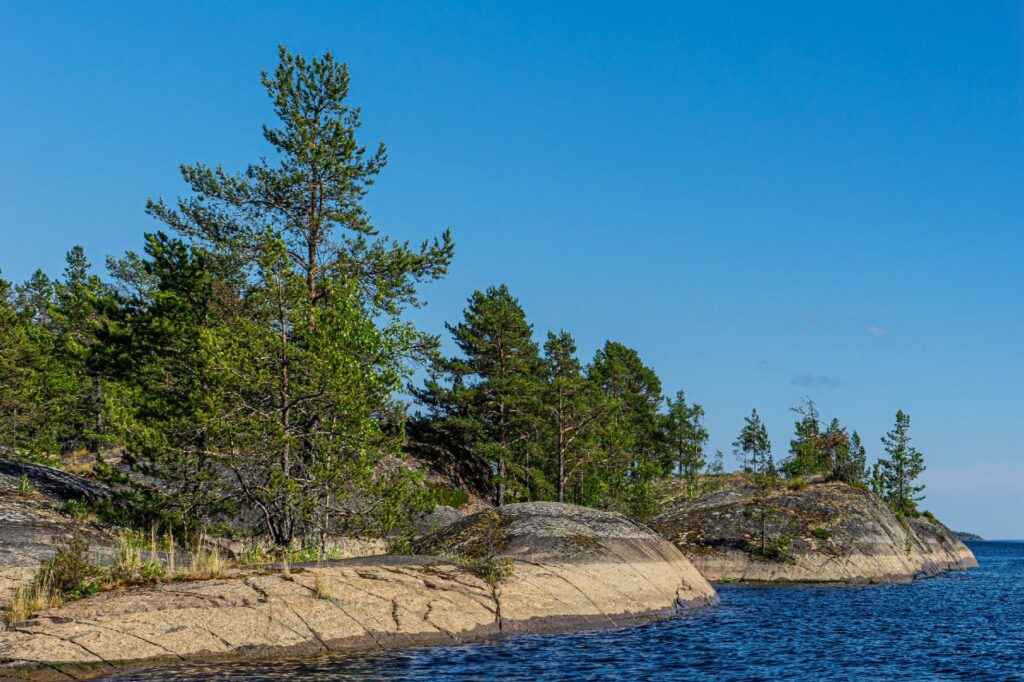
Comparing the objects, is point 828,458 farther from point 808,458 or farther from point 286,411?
point 286,411

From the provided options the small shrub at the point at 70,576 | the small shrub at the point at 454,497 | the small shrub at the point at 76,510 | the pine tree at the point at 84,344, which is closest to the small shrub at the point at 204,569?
the small shrub at the point at 70,576

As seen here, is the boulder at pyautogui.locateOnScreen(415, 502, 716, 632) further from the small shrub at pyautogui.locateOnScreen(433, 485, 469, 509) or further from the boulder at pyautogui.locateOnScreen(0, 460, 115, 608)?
the small shrub at pyautogui.locateOnScreen(433, 485, 469, 509)

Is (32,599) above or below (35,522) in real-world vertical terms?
below

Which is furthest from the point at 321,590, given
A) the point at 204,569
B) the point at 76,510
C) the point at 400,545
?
the point at 76,510

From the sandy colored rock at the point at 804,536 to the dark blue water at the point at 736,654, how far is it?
41.8ft

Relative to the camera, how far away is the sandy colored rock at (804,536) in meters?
46.3

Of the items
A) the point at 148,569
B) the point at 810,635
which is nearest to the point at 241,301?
the point at 148,569

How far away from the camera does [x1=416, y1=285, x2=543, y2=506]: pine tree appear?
66.9 meters

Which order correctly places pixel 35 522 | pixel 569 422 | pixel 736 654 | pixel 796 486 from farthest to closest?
pixel 569 422 → pixel 796 486 → pixel 35 522 → pixel 736 654

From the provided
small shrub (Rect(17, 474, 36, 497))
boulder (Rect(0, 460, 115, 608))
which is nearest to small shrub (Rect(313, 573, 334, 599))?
boulder (Rect(0, 460, 115, 608))

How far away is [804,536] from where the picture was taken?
1913 inches

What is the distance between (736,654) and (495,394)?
4877 centimetres

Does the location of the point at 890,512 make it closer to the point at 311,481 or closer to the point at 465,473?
the point at 465,473

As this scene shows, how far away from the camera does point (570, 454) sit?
62531 millimetres
